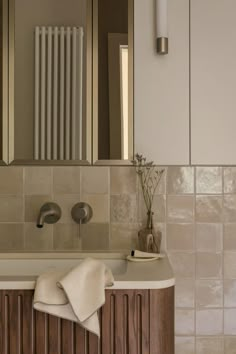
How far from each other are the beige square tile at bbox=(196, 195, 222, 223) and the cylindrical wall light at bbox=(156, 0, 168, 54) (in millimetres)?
592

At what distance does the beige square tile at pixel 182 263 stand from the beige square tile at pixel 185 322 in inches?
5.5

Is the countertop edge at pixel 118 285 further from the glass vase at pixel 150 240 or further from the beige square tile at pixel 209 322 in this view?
the beige square tile at pixel 209 322

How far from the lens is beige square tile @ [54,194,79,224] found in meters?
1.77

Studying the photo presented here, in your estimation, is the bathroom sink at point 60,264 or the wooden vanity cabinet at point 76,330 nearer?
the wooden vanity cabinet at point 76,330

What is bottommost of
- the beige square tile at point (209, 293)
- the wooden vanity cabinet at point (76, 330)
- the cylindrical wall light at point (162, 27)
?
the beige square tile at point (209, 293)

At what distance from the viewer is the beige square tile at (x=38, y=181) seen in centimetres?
177

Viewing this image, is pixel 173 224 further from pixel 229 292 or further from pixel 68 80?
pixel 68 80

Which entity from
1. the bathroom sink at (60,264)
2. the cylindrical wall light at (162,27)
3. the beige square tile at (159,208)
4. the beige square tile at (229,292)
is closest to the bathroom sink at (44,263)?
the bathroom sink at (60,264)

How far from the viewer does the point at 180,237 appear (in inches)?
70.5

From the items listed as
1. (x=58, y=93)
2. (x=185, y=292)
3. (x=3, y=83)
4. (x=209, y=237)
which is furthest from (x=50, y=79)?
(x=185, y=292)

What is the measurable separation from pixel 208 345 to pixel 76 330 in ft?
2.65

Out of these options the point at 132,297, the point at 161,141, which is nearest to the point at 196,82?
the point at 161,141

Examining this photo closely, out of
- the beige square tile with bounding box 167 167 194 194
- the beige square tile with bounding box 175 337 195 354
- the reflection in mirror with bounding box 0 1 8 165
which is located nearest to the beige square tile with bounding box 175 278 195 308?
the beige square tile with bounding box 175 337 195 354

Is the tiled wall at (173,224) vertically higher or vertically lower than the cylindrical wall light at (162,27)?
lower
